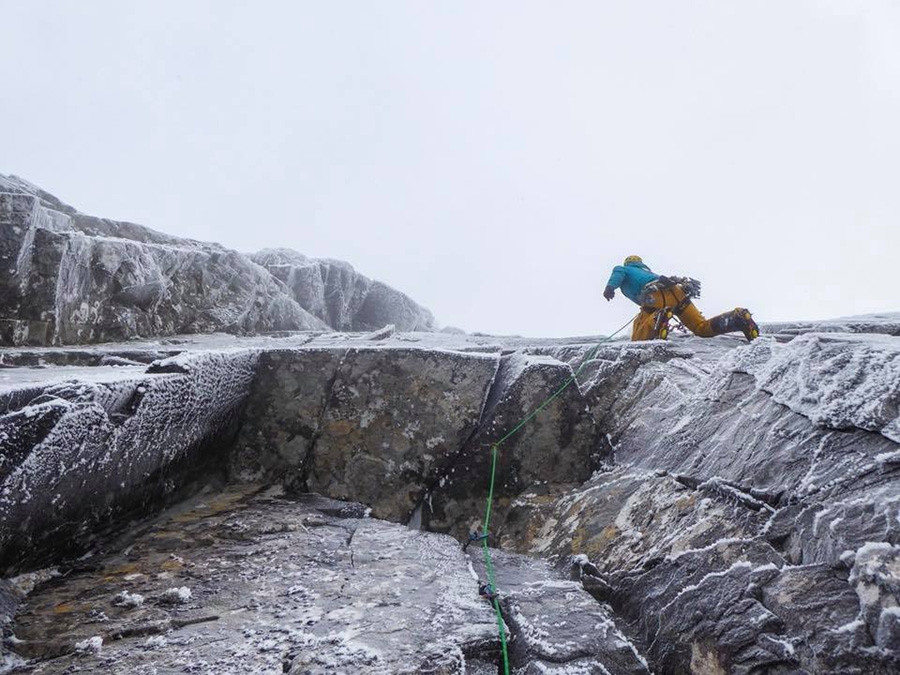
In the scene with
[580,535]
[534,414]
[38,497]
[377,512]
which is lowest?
[377,512]

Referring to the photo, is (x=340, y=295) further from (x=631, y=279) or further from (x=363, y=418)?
(x=363, y=418)

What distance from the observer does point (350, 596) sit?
325cm

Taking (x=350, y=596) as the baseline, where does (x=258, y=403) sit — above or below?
above

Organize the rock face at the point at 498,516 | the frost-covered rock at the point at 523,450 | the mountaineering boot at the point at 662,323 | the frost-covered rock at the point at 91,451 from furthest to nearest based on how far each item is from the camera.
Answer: the mountaineering boot at the point at 662,323 → the frost-covered rock at the point at 523,450 → the frost-covered rock at the point at 91,451 → the rock face at the point at 498,516

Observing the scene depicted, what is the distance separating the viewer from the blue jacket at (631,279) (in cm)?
912

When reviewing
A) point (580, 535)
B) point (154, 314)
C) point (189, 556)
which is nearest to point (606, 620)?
point (580, 535)

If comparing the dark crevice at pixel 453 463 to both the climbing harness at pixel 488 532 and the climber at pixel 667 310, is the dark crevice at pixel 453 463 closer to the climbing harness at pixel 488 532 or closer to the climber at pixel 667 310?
the climbing harness at pixel 488 532

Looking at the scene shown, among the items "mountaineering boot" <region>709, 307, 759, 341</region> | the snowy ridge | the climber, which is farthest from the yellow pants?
the snowy ridge

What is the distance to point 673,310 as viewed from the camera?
324 inches

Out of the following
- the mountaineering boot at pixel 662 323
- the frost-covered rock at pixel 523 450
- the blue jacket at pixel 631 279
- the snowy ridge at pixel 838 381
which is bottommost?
the frost-covered rock at pixel 523 450

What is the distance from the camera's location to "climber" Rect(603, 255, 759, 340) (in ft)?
25.1

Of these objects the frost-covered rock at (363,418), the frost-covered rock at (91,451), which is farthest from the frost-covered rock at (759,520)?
the frost-covered rock at (91,451)

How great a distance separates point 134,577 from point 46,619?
56 cm

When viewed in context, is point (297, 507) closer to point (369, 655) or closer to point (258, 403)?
point (258, 403)
